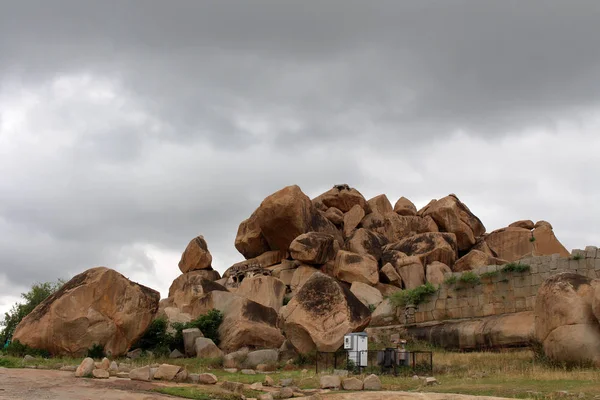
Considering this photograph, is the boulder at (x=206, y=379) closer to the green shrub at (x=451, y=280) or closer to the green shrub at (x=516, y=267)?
the green shrub at (x=516, y=267)

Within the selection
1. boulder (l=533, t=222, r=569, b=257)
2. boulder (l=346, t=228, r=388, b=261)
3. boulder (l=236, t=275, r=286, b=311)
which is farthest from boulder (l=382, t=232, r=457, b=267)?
boulder (l=236, t=275, r=286, b=311)

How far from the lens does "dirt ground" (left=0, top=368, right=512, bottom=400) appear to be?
10.5 m

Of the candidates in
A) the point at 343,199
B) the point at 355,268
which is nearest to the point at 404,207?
the point at 343,199

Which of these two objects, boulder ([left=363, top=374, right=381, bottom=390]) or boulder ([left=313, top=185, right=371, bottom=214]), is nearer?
boulder ([left=363, top=374, right=381, bottom=390])

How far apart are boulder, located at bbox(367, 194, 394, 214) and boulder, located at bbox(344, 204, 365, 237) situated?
2.61m

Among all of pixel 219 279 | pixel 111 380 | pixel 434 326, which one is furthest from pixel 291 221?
pixel 111 380

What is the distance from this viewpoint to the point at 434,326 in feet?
84.4

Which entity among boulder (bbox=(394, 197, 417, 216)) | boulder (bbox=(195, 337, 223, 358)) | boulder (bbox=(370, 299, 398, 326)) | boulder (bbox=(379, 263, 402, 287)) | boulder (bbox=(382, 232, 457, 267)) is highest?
boulder (bbox=(394, 197, 417, 216))

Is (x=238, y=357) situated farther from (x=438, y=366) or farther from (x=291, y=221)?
(x=291, y=221)

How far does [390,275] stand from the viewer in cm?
3850

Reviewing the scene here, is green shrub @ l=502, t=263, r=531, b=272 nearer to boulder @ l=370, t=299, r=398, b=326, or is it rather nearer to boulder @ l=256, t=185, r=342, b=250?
boulder @ l=370, t=299, r=398, b=326

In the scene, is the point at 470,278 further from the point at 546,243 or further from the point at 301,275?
the point at 546,243

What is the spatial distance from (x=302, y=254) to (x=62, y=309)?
63.8 feet

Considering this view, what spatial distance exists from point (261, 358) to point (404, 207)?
29244 millimetres
